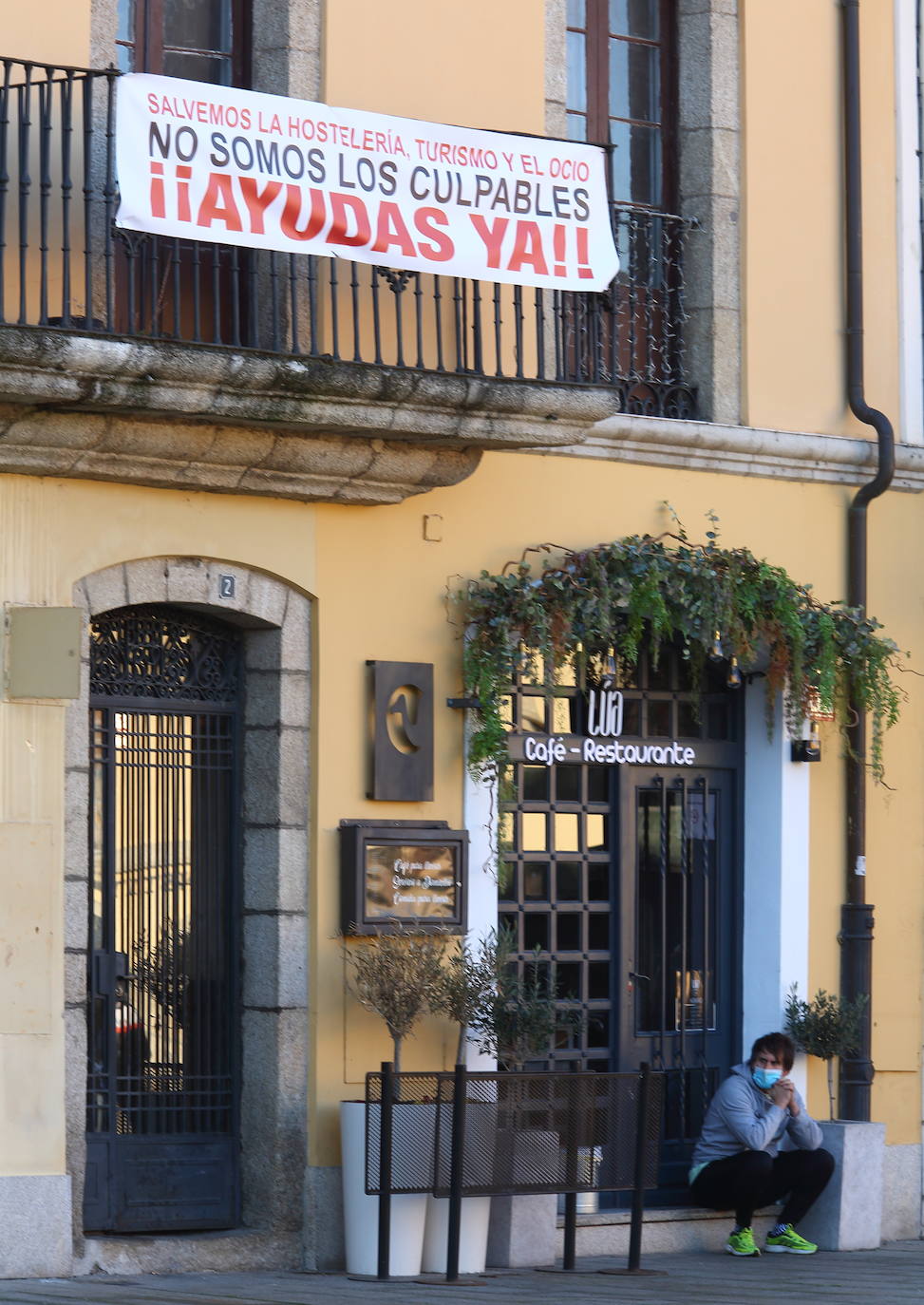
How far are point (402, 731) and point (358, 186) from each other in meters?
2.44

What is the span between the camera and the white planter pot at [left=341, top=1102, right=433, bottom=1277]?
35.5 feet

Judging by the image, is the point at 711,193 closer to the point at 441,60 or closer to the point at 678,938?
the point at 441,60

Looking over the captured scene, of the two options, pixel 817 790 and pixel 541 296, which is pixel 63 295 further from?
pixel 817 790

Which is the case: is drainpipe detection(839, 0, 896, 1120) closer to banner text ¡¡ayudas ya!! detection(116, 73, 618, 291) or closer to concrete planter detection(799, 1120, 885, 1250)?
concrete planter detection(799, 1120, 885, 1250)

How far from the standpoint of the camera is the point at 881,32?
44.9ft

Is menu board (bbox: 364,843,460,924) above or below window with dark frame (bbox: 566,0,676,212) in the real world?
below

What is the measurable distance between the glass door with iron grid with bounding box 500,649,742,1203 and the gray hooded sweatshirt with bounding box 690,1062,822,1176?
472 millimetres

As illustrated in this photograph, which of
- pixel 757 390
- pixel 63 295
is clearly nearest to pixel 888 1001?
pixel 757 390

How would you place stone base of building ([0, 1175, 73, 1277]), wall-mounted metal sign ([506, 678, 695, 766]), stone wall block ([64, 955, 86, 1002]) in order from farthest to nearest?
wall-mounted metal sign ([506, 678, 695, 766]) → stone wall block ([64, 955, 86, 1002]) → stone base of building ([0, 1175, 73, 1277])

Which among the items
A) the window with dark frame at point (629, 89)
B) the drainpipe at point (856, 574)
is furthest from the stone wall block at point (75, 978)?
the window with dark frame at point (629, 89)

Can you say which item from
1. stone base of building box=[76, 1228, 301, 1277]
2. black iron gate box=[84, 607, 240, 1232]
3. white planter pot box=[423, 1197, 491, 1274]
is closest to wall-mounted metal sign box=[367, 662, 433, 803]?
black iron gate box=[84, 607, 240, 1232]

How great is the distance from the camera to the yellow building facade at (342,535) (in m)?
10.6

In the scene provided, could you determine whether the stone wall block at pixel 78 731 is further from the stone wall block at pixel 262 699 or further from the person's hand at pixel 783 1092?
the person's hand at pixel 783 1092

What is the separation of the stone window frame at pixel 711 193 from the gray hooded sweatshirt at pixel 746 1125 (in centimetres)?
329
